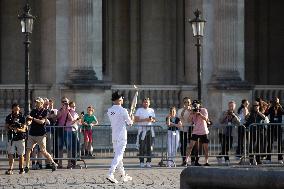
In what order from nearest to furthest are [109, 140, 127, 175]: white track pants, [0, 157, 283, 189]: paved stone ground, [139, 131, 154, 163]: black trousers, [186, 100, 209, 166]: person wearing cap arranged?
[0, 157, 283, 189]: paved stone ground → [109, 140, 127, 175]: white track pants → [186, 100, 209, 166]: person wearing cap → [139, 131, 154, 163]: black trousers

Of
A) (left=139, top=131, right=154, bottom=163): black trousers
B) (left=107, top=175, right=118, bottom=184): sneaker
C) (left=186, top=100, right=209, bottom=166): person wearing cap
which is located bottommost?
(left=107, top=175, right=118, bottom=184): sneaker

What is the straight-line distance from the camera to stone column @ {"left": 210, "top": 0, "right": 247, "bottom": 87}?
31.4 meters

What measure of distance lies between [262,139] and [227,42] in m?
7.81

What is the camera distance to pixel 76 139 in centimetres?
2338

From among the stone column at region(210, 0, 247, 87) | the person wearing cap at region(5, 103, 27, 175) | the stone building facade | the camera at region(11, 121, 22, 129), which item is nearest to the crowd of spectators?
the person wearing cap at region(5, 103, 27, 175)

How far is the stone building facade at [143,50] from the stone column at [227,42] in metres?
0.03

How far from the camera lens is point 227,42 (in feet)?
103

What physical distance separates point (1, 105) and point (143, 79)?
605 cm

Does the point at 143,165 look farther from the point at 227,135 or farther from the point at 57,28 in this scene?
the point at 57,28

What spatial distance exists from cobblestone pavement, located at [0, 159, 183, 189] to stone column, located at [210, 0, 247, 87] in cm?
896

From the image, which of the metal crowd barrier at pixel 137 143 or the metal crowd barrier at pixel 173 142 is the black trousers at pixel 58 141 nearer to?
the metal crowd barrier at pixel 173 142

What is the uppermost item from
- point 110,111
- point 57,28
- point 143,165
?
point 57,28

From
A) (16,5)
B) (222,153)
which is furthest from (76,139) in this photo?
(16,5)

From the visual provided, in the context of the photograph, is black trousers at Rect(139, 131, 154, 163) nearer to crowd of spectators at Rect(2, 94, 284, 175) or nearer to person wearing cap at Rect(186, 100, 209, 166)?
crowd of spectators at Rect(2, 94, 284, 175)
